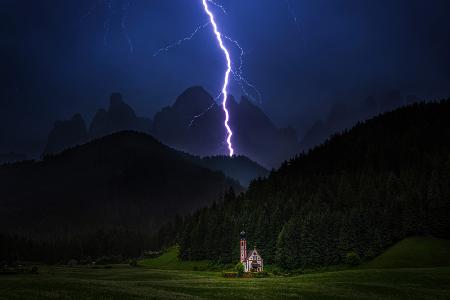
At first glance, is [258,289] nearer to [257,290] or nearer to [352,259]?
[257,290]

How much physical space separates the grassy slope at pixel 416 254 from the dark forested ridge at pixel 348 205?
10.3ft

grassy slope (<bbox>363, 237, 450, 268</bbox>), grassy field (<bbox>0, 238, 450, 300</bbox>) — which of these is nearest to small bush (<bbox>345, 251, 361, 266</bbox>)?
grassy slope (<bbox>363, 237, 450, 268</bbox>)

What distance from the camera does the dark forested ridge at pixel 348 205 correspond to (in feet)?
305

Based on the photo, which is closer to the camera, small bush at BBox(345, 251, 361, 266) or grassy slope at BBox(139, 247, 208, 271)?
small bush at BBox(345, 251, 361, 266)

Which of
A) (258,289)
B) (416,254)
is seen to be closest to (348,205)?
(416,254)

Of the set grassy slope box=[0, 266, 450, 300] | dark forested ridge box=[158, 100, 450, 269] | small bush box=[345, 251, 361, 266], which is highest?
dark forested ridge box=[158, 100, 450, 269]

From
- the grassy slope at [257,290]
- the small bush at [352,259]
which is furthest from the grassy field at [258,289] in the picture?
the small bush at [352,259]

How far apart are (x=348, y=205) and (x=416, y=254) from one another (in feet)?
99.5

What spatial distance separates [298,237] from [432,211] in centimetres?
2898

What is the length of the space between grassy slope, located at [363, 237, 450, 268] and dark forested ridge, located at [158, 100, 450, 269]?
315cm

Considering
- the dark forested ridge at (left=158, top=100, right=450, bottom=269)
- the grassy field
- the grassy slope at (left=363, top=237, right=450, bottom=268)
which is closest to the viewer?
the grassy field

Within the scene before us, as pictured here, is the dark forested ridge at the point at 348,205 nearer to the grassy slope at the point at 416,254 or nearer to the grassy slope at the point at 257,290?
the grassy slope at the point at 416,254

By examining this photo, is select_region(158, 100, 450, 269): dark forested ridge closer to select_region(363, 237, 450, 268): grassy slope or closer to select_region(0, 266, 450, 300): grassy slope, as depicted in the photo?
select_region(363, 237, 450, 268): grassy slope

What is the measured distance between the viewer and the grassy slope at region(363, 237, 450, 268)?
7669 centimetres
